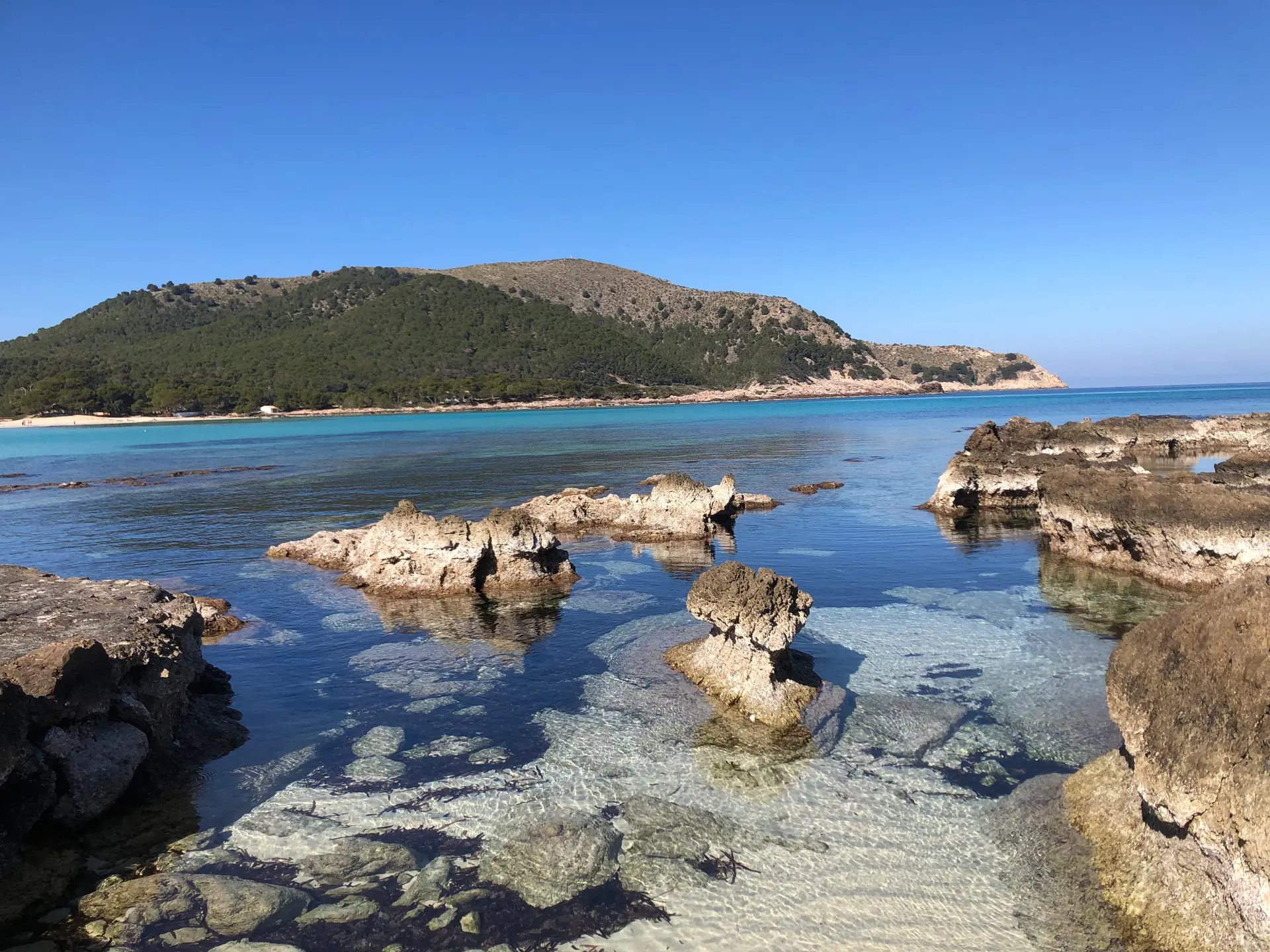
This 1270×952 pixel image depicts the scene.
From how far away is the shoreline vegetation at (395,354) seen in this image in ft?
423

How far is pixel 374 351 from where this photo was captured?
508 feet

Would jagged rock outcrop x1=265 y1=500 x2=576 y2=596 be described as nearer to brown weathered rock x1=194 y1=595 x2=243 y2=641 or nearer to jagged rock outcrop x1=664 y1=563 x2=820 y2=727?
brown weathered rock x1=194 y1=595 x2=243 y2=641

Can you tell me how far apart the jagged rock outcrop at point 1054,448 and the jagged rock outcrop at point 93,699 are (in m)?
24.7

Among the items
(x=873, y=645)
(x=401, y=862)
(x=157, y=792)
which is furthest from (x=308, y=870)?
(x=873, y=645)

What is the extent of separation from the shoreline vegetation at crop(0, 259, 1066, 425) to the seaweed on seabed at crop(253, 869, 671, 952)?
438 ft

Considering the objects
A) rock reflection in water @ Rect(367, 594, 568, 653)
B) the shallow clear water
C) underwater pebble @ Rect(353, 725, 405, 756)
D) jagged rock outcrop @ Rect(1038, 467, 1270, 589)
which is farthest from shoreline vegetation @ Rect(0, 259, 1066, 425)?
underwater pebble @ Rect(353, 725, 405, 756)

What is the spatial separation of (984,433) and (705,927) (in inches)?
1316

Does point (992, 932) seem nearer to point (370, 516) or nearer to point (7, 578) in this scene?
point (7, 578)

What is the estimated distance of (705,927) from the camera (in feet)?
21.9

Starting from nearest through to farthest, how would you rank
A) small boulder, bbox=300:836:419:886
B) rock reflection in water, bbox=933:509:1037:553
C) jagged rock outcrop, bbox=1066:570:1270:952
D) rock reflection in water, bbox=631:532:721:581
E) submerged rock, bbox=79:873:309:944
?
jagged rock outcrop, bbox=1066:570:1270:952, submerged rock, bbox=79:873:309:944, small boulder, bbox=300:836:419:886, rock reflection in water, bbox=631:532:721:581, rock reflection in water, bbox=933:509:1037:553

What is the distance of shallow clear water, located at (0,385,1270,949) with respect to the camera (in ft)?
23.9

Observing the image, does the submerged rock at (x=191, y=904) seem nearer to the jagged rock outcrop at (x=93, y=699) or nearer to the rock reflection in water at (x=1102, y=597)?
the jagged rock outcrop at (x=93, y=699)

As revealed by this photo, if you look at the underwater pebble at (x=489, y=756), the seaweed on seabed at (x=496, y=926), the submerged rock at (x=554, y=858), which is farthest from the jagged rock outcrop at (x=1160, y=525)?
the seaweed on seabed at (x=496, y=926)

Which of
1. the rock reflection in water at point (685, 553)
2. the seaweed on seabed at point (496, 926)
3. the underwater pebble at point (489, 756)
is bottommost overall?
the seaweed on seabed at point (496, 926)
